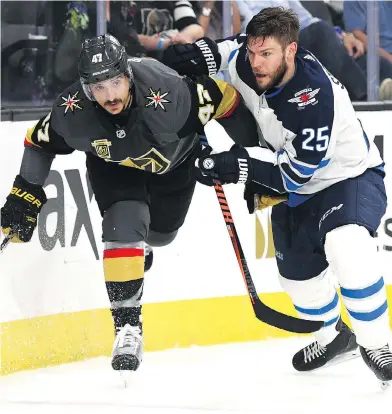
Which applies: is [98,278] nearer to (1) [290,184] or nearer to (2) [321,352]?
(2) [321,352]

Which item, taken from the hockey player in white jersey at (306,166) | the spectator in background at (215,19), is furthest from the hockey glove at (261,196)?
the spectator in background at (215,19)

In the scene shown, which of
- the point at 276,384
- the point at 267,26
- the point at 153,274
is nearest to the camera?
the point at 267,26

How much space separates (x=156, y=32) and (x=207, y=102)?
1458 mm

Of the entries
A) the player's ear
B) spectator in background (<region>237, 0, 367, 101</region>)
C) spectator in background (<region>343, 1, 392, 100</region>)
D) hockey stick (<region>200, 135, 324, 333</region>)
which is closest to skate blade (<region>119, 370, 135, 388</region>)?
hockey stick (<region>200, 135, 324, 333</region>)

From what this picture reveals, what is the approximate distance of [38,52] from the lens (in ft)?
14.1

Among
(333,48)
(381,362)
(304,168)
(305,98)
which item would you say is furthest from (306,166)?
(333,48)

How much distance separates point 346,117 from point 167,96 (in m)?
0.54

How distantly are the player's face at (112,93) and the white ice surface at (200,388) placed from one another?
0.86 meters

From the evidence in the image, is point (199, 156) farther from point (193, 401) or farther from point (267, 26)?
point (193, 401)

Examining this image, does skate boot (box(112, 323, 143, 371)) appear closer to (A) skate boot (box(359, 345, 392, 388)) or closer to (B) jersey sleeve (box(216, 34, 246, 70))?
(A) skate boot (box(359, 345, 392, 388))

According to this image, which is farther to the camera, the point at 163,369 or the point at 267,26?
the point at 163,369

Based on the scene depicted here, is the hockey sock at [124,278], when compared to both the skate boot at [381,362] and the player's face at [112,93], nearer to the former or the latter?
the player's face at [112,93]

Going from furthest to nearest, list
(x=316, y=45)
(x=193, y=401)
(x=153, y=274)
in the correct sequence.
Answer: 1. (x=316, y=45)
2. (x=153, y=274)
3. (x=193, y=401)

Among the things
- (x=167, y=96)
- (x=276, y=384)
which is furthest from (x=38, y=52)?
(x=276, y=384)
